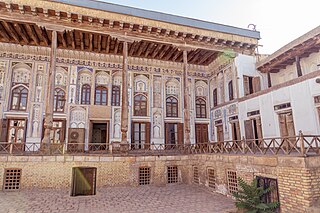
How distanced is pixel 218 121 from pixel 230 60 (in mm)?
4823

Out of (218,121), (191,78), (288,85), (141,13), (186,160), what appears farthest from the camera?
(191,78)

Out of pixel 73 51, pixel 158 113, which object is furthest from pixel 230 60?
pixel 73 51

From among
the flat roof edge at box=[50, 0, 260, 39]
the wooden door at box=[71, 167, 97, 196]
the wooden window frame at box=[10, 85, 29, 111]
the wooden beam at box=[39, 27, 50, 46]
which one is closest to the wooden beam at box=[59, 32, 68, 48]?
the wooden beam at box=[39, 27, 50, 46]

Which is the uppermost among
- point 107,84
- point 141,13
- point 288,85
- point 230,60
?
point 141,13

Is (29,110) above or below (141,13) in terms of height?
below

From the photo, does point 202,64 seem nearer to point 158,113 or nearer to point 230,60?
point 230,60

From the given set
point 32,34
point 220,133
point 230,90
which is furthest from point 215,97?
point 32,34

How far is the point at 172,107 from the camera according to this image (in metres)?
18.6

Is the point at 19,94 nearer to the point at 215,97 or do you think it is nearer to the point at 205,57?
the point at 205,57

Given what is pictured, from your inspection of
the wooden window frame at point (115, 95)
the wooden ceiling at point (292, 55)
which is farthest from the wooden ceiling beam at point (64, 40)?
the wooden ceiling at point (292, 55)

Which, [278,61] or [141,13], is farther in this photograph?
[141,13]

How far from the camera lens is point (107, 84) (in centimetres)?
1736

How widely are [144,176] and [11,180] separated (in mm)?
6465

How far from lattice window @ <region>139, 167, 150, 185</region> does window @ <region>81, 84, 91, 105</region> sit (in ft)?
23.4
